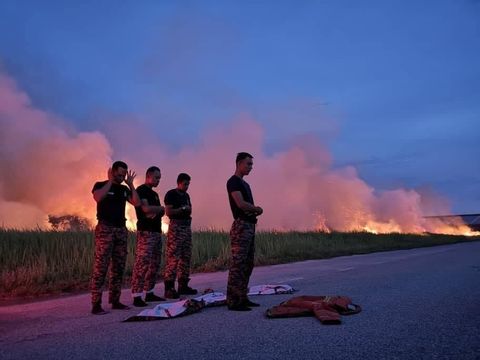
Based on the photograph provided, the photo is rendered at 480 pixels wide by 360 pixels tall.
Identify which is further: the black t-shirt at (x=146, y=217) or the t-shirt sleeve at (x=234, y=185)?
the black t-shirt at (x=146, y=217)

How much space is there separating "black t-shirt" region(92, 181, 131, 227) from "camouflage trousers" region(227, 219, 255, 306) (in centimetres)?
170

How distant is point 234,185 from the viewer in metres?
6.60

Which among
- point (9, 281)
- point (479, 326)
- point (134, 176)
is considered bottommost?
point (479, 326)

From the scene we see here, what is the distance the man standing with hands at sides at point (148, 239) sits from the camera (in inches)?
297

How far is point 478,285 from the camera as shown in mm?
8359

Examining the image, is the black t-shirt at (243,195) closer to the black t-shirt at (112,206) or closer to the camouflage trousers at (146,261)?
the black t-shirt at (112,206)

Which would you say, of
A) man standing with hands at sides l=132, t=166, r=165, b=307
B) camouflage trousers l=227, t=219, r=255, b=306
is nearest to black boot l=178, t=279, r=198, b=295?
man standing with hands at sides l=132, t=166, r=165, b=307

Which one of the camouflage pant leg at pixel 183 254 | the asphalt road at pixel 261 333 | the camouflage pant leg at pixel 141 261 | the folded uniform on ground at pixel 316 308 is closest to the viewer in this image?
the asphalt road at pixel 261 333

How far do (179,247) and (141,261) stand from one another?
1.08 m

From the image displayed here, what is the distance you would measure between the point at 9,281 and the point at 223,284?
480cm

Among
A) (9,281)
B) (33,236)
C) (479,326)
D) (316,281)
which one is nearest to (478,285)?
(316,281)

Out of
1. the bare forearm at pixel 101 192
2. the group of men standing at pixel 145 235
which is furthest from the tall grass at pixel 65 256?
the bare forearm at pixel 101 192

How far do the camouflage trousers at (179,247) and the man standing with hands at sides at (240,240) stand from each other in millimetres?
2127

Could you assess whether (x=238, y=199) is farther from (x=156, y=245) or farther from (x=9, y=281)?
(x=9, y=281)
